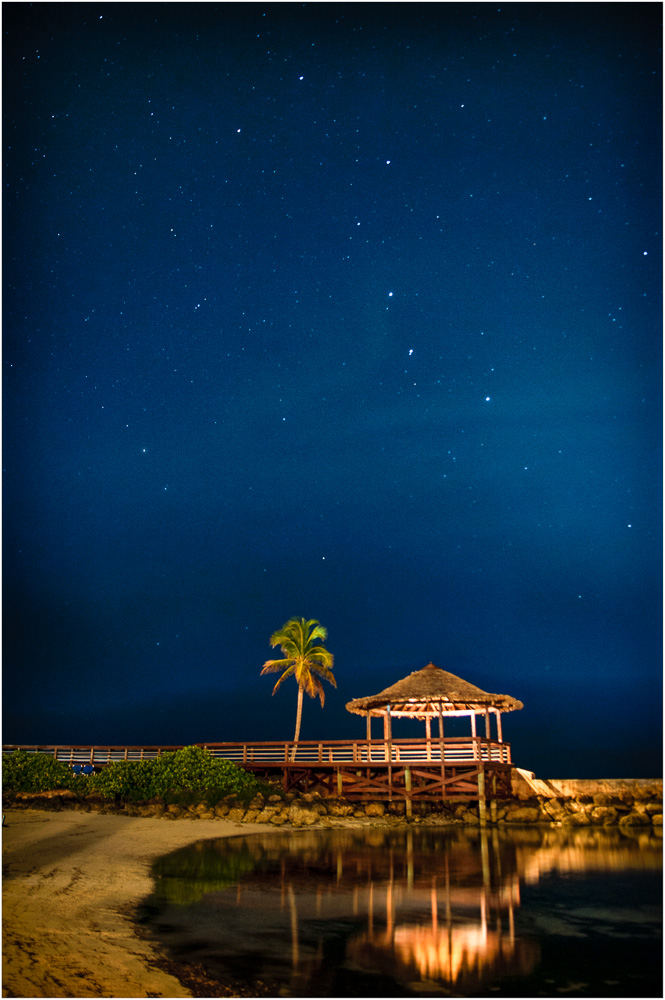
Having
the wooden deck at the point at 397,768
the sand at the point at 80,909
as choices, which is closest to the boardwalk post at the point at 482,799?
the wooden deck at the point at 397,768

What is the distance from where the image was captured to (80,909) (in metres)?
10.4

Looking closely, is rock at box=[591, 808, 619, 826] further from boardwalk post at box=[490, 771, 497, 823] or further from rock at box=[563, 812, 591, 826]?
boardwalk post at box=[490, 771, 497, 823]

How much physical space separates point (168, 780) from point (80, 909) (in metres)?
17.5

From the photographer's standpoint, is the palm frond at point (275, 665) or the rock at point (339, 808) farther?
the palm frond at point (275, 665)

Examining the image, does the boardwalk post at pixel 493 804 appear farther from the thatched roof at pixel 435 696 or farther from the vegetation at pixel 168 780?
the vegetation at pixel 168 780

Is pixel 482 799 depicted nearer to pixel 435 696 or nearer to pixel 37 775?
pixel 435 696

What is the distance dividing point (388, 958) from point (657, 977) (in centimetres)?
324

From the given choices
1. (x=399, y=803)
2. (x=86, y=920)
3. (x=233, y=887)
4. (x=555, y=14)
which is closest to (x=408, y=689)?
(x=399, y=803)

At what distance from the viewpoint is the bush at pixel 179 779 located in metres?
26.7

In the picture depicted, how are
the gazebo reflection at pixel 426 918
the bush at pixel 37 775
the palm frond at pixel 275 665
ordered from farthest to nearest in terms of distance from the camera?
1. the palm frond at pixel 275 665
2. the bush at pixel 37 775
3. the gazebo reflection at pixel 426 918

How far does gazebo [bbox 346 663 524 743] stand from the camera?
26.9 metres

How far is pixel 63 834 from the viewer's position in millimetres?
18984

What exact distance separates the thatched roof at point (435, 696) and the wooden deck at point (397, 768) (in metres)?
1.47

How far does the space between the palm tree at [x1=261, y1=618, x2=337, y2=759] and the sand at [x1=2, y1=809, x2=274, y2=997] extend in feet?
66.6
